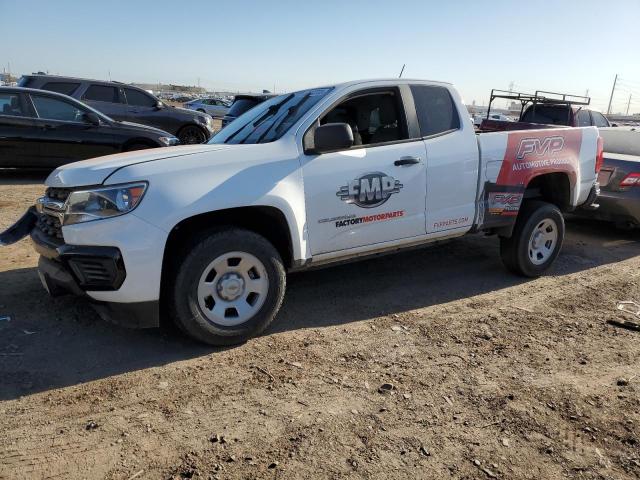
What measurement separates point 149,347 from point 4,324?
1168mm

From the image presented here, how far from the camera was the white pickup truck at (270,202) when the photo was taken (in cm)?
337

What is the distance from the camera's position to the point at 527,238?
5.29 meters

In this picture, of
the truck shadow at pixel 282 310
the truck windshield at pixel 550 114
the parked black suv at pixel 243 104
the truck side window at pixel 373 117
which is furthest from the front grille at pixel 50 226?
the truck windshield at pixel 550 114

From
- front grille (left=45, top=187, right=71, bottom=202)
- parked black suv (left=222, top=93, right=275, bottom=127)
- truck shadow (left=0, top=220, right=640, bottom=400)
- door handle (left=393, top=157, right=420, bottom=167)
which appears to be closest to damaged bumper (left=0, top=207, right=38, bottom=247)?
front grille (left=45, top=187, right=71, bottom=202)

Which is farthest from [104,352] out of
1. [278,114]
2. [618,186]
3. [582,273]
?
[618,186]

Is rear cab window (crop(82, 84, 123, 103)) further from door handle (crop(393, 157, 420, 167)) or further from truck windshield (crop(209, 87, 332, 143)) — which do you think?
door handle (crop(393, 157, 420, 167))

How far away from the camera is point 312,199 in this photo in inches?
154

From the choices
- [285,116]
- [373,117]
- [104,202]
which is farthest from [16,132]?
[373,117]

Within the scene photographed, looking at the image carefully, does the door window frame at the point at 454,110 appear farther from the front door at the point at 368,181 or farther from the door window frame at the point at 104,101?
the door window frame at the point at 104,101

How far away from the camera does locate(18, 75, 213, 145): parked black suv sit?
10983 mm

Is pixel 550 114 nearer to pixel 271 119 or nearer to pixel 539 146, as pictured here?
pixel 539 146

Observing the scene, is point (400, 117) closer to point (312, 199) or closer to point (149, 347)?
point (312, 199)

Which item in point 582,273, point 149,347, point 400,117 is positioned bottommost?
point 582,273

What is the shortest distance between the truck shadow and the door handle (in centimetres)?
127
